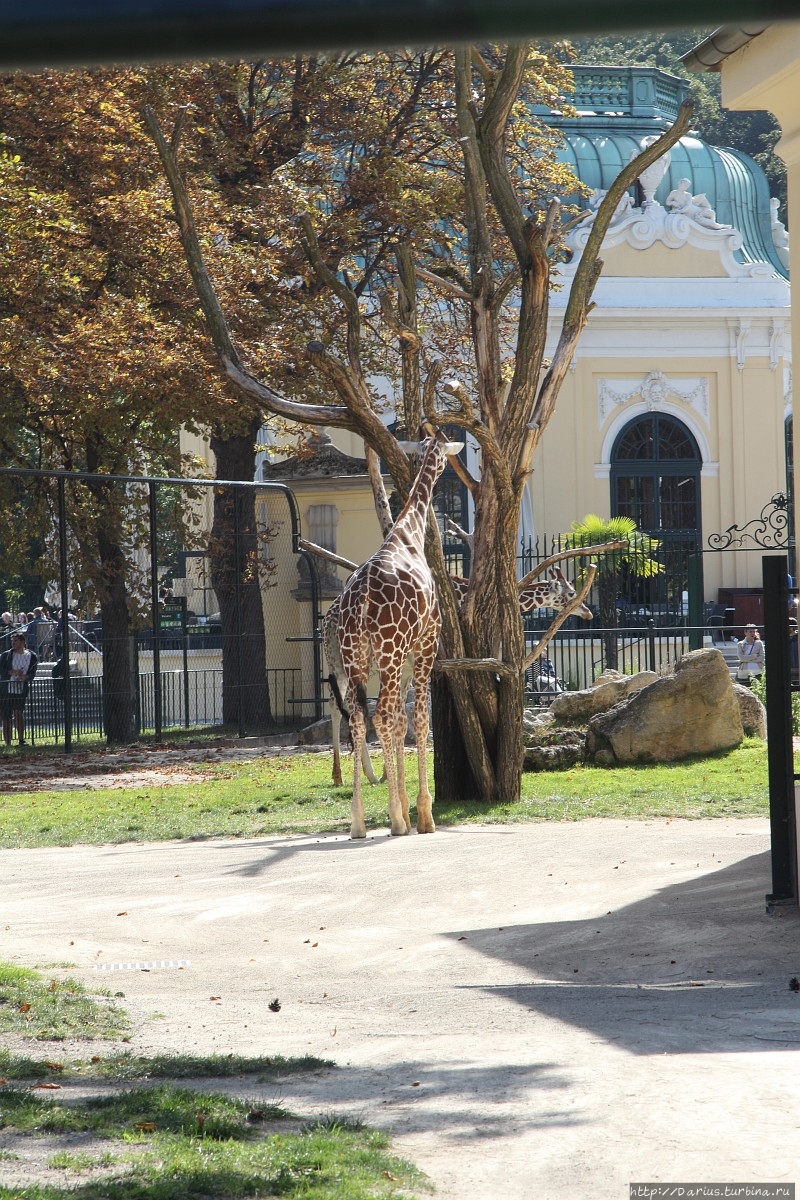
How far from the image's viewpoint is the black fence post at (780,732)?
7.18 metres

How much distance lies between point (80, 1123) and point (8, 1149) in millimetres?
264

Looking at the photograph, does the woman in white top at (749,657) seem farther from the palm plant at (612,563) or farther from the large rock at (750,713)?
the large rock at (750,713)

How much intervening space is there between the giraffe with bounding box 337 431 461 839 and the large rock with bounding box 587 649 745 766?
4.04 meters

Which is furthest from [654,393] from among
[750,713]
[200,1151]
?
[200,1151]

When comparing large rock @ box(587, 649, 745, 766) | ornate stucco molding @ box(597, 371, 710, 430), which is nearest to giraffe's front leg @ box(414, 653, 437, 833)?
large rock @ box(587, 649, 745, 766)

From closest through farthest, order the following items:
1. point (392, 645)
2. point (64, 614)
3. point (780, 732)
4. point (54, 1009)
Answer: point (54, 1009) < point (780, 732) < point (392, 645) < point (64, 614)

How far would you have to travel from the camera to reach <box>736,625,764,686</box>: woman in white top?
2128cm

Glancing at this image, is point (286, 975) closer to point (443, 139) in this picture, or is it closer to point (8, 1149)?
point (8, 1149)

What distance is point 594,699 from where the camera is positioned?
51.0ft

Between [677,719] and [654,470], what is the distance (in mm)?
18775

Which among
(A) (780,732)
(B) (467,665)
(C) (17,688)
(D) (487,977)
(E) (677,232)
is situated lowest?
(D) (487,977)

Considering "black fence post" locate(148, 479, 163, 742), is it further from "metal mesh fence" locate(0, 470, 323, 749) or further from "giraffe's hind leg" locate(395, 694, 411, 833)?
"giraffe's hind leg" locate(395, 694, 411, 833)

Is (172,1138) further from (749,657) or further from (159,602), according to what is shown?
(749,657)

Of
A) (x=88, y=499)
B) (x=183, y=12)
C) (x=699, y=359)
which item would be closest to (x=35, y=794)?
(x=88, y=499)
